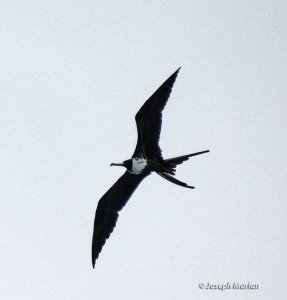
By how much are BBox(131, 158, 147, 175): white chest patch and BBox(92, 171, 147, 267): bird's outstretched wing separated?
0.67 meters

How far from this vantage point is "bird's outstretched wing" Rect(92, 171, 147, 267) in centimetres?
1274

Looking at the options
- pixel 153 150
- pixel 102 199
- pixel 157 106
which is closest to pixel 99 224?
pixel 102 199

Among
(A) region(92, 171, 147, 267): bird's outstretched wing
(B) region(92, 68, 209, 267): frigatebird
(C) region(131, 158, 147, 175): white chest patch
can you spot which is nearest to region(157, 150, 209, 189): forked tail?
(B) region(92, 68, 209, 267): frigatebird

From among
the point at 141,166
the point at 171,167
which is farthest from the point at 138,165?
the point at 171,167

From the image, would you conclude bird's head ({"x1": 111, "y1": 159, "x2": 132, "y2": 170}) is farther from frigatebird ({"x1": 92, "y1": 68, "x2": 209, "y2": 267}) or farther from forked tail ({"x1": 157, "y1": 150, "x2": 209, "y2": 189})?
forked tail ({"x1": 157, "y1": 150, "x2": 209, "y2": 189})

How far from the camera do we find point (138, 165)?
11.9m

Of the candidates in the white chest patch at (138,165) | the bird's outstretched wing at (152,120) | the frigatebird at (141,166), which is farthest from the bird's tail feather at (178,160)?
the white chest patch at (138,165)

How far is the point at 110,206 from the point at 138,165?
1.54 meters

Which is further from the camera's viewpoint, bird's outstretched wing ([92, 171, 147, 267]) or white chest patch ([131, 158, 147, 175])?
bird's outstretched wing ([92, 171, 147, 267])

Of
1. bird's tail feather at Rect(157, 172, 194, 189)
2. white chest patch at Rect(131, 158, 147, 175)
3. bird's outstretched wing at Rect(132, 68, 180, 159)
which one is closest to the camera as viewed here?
bird's tail feather at Rect(157, 172, 194, 189)

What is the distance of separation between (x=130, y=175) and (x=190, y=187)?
8.38 ft

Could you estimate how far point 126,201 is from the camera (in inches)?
506

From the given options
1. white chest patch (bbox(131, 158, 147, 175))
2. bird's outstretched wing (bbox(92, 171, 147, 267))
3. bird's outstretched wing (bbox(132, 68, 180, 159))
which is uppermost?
bird's outstretched wing (bbox(132, 68, 180, 159))

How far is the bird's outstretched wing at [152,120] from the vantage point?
36.1ft
